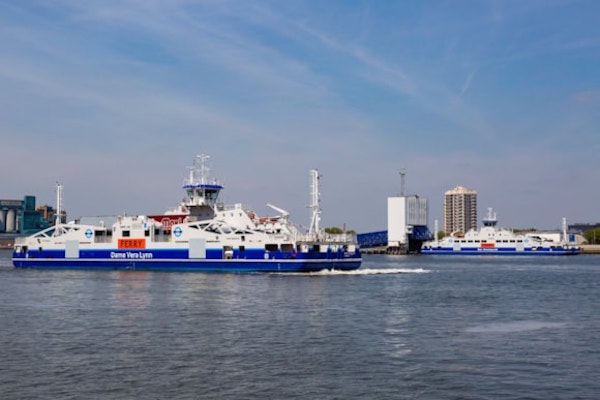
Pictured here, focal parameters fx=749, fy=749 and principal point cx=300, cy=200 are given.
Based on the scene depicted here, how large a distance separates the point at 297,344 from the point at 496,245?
142758 millimetres

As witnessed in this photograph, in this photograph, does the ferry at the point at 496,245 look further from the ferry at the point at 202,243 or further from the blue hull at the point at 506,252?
the ferry at the point at 202,243

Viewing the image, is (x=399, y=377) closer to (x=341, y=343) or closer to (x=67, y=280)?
(x=341, y=343)

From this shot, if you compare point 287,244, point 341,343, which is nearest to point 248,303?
point 341,343

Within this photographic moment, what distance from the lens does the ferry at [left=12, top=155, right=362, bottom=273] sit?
70.0m

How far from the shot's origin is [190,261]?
240 ft

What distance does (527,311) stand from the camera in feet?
133

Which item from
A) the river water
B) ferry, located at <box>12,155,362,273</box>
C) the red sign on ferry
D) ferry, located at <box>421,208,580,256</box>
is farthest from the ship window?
ferry, located at <box>421,208,580,256</box>

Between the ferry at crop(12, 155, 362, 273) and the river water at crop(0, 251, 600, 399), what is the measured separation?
17.6 metres

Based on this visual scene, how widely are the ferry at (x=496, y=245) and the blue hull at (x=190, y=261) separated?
3805 inches

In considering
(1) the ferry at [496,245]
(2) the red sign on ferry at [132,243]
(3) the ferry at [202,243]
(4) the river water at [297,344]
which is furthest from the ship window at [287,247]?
(1) the ferry at [496,245]

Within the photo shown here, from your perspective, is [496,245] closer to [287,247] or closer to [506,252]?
[506,252]

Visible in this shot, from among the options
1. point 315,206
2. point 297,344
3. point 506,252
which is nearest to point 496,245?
point 506,252

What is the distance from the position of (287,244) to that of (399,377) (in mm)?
46889

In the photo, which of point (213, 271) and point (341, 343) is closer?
point (341, 343)
